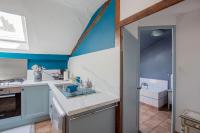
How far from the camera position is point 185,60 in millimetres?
2006

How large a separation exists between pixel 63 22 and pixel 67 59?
4.22 feet

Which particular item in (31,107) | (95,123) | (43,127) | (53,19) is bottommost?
(43,127)

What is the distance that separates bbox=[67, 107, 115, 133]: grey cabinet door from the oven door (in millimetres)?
1790

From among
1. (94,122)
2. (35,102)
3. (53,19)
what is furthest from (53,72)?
(94,122)

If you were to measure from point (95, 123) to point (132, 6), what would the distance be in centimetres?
139

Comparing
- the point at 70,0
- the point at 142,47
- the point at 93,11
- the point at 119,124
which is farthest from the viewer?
the point at 142,47

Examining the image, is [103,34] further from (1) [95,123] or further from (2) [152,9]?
(1) [95,123]

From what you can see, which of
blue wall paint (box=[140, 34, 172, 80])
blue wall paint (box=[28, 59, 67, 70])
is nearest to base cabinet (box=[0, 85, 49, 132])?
blue wall paint (box=[28, 59, 67, 70])

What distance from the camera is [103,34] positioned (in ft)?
5.91

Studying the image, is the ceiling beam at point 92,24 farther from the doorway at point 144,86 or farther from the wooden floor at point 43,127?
the wooden floor at point 43,127

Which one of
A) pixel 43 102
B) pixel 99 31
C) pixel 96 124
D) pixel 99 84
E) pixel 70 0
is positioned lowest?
pixel 43 102

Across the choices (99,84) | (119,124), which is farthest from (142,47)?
(119,124)

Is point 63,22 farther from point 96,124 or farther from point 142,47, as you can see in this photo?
point 142,47

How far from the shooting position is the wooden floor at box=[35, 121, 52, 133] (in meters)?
2.07
